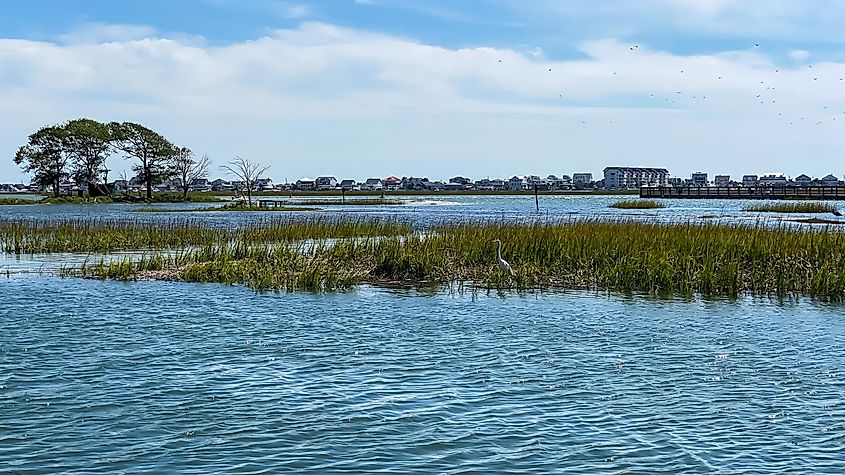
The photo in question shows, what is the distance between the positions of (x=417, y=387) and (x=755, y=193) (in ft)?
387

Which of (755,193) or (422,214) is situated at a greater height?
(755,193)

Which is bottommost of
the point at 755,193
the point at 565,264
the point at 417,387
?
the point at 417,387

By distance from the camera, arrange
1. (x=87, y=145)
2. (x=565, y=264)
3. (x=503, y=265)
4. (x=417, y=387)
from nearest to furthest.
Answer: (x=417, y=387) → (x=503, y=265) → (x=565, y=264) → (x=87, y=145)

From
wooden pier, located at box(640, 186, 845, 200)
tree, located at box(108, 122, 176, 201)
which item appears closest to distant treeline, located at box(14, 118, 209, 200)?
tree, located at box(108, 122, 176, 201)

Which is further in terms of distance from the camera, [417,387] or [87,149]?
[87,149]

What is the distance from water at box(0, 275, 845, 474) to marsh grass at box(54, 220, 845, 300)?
7.98 feet

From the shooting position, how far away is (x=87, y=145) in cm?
9788

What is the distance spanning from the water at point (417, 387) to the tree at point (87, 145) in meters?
82.8

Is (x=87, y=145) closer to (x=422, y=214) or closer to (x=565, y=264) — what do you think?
(x=422, y=214)

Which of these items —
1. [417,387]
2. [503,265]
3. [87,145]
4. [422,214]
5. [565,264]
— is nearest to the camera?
[417,387]

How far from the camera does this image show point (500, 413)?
1146cm

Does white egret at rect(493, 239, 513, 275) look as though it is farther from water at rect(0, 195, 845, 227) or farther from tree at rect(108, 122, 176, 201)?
tree at rect(108, 122, 176, 201)

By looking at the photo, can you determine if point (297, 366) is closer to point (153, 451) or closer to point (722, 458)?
point (153, 451)

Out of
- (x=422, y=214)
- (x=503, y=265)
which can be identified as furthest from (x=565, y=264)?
(x=422, y=214)
